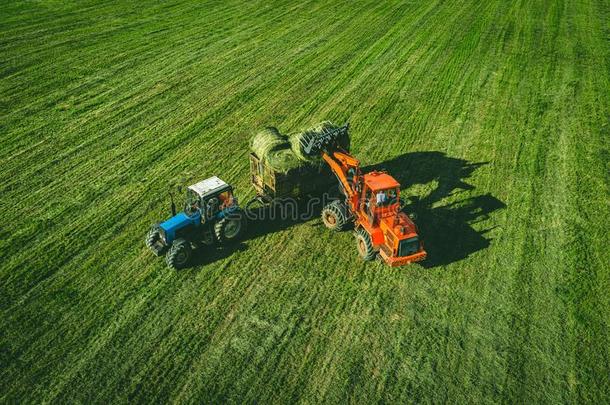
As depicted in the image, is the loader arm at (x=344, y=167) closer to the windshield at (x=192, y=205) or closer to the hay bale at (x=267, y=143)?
the hay bale at (x=267, y=143)

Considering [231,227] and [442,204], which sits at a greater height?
[231,227]

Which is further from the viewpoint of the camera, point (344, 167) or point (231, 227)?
point (344, 167)

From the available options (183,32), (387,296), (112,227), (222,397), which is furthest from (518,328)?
(183,32)

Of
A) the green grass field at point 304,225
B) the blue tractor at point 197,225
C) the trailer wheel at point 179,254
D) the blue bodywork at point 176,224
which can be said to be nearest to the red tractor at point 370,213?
the green grass field at point 304,225

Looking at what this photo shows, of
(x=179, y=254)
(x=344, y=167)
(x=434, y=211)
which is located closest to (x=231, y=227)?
(x=179, y=254)

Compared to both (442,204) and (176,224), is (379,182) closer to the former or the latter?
(442,204)

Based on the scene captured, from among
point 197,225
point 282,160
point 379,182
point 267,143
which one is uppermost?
point 267,143
